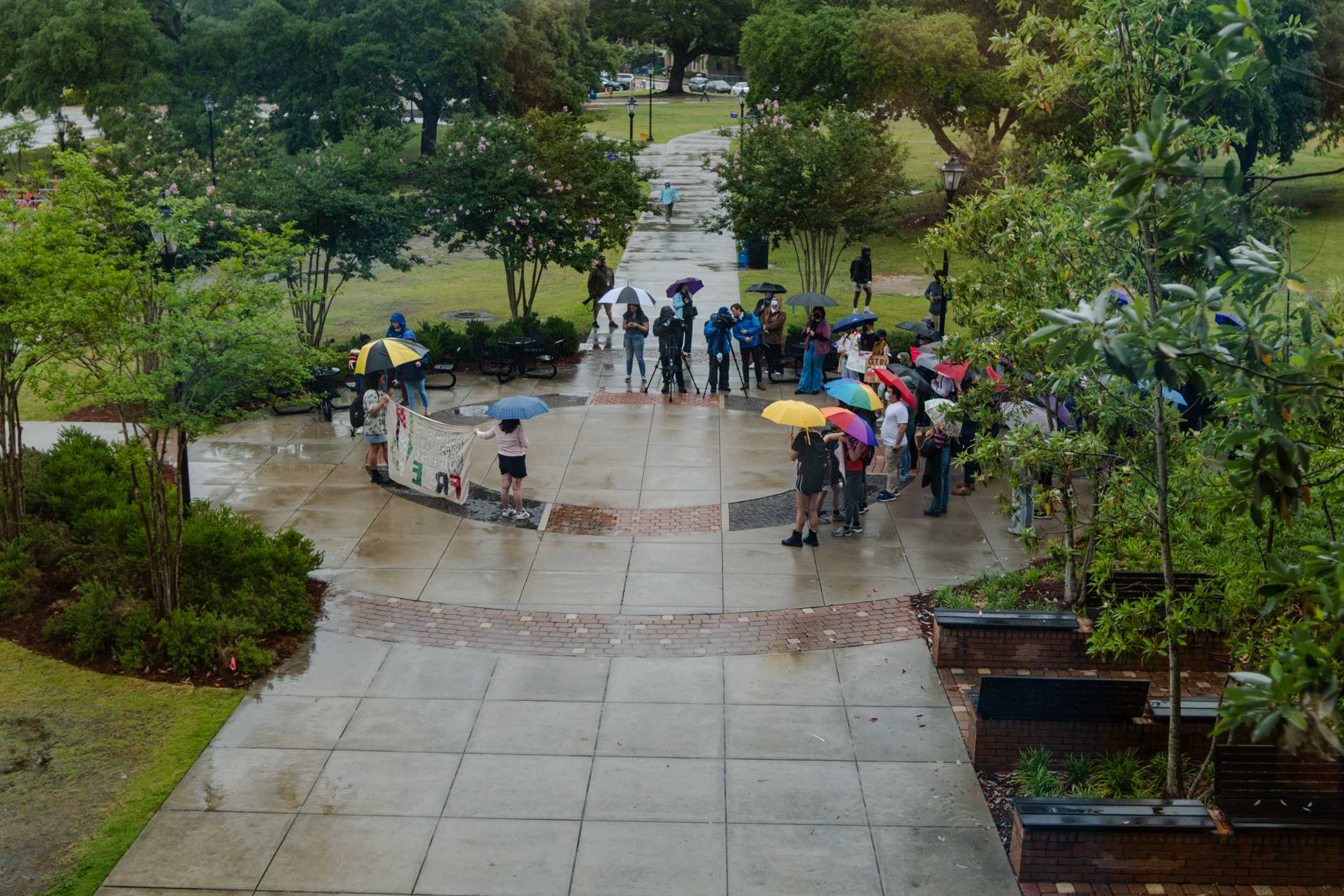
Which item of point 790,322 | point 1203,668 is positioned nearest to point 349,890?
point 1203,668

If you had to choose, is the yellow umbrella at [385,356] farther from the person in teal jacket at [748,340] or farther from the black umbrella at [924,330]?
the black umbrella at [924,330]

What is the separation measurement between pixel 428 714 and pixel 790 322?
57.8ft

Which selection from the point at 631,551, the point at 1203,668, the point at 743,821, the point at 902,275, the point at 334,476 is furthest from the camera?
the point at 902,275

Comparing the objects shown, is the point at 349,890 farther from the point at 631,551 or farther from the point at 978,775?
the point at 631,551

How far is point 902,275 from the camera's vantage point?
35656 mm

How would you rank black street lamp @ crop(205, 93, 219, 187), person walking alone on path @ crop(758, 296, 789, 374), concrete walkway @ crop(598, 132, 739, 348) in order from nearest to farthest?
person walking alone on path @ crop(758, 296, 789, 374) < concrete walkway @ crop(598, 132, 739, 348) < black street lamp @ crop(205, 93, 219, 187)

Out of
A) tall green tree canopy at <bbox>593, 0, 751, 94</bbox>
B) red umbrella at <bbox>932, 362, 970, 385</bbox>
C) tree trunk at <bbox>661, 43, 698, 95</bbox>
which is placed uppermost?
tall green tree canopy at <bbox>593, 0, 751, 94</bbox>

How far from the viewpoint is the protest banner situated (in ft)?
52.3

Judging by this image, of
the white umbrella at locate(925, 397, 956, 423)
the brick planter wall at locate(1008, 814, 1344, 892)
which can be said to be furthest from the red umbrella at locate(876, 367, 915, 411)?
the brick planter wall at locate(1008, 814, 1344, 892)

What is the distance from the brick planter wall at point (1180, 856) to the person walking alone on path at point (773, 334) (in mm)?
14548

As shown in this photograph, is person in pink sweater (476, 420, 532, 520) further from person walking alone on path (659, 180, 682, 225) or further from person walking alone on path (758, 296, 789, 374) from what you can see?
person walking alone on path (659, 180, 682, 225)

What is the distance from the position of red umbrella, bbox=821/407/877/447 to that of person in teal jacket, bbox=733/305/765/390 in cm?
703

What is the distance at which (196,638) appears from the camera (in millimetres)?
11656

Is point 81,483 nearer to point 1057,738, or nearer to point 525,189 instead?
point 525,189
